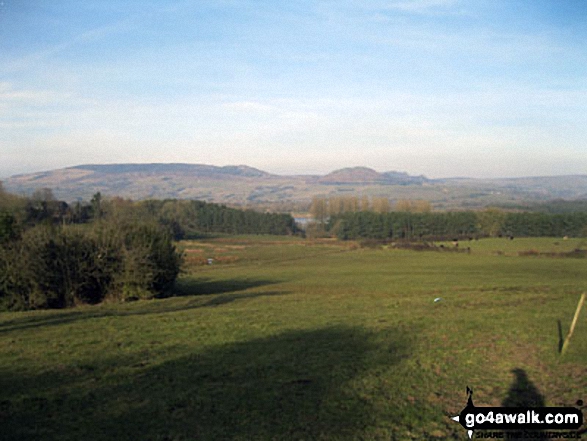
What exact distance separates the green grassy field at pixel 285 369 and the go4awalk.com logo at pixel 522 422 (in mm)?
289

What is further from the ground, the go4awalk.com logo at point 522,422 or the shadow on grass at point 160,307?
the go4awalk.com logo at point 522,422

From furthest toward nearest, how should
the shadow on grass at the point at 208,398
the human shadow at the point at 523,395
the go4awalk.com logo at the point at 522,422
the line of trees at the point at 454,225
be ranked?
the line of trees at the point at 454,225, the human shadow at the point at 523,395, the shadow on grass at the point at 208,398, the go4awalk.com logo at the point at 522,422

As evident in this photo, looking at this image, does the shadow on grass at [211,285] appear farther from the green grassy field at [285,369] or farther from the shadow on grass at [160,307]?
the green grassy field at [285,369]

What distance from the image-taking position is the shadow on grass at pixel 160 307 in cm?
2128

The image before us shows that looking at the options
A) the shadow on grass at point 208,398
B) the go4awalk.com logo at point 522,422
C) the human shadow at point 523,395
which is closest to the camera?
the go4awalk.com logo at point 522,422

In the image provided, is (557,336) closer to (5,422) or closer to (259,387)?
(259,387)

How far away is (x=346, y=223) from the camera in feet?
371

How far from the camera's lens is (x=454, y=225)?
105 meters

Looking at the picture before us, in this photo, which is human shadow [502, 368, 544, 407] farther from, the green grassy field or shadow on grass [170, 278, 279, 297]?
shadow on grass [170, 278, 279, 297]

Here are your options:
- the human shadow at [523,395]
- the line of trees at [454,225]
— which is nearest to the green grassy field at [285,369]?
the human shadow at [523,395]

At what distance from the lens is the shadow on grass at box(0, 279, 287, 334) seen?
69.8ft

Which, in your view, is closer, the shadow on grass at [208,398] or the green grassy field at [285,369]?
the shadow on grass at [208,398]

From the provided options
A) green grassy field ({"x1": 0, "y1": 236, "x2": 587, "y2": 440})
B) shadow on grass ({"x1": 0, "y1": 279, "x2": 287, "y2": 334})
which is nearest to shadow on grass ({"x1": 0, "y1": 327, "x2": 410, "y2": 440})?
green grassy field ({"x1": 0, "y1": 236, "x2": 587, "y2": 440})

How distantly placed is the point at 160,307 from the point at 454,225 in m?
87.1
